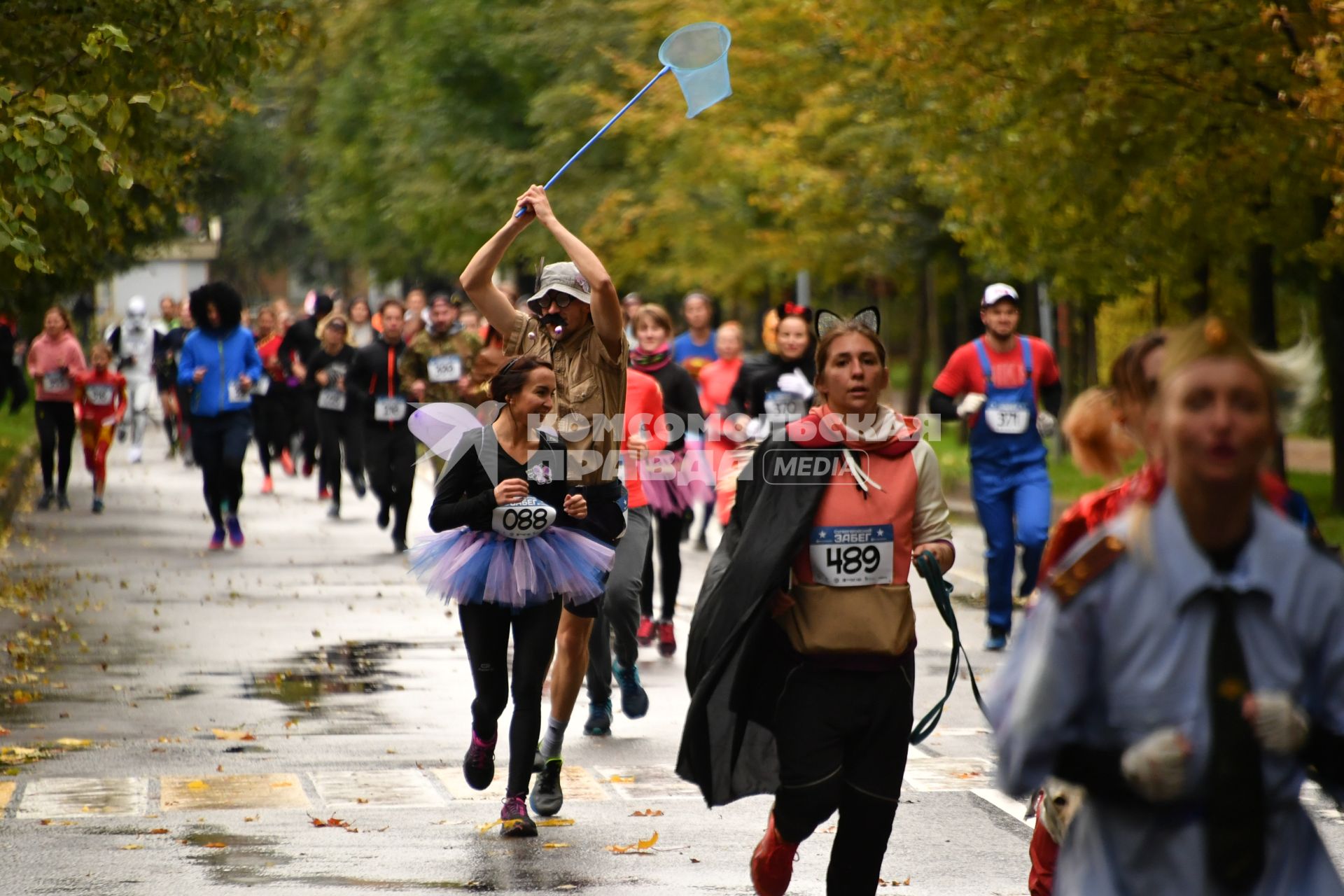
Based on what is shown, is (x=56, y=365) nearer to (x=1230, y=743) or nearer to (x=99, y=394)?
(x=99, y=394)

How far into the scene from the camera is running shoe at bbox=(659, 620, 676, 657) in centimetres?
1214

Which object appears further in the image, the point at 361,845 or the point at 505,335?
the point at 505,335

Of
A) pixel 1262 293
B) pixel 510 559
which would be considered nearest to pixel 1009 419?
pixel 510 559

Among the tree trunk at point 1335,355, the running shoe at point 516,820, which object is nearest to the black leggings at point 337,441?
the tree trunk at point 1335,355

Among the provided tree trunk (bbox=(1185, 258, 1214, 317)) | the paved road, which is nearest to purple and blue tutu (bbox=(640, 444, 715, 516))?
the paved road

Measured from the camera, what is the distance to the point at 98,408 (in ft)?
70.6

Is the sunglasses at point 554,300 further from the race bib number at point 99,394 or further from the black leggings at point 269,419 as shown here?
the black leggings at point 269,419

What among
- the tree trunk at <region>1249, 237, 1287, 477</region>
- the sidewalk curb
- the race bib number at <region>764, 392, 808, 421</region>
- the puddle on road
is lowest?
the puddle on road

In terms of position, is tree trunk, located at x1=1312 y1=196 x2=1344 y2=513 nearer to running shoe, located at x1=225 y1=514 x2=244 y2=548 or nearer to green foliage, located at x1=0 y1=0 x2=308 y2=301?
running shoe, located at x1=225 y1=514 x2=244 y2=548

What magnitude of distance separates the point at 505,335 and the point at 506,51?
111 feet

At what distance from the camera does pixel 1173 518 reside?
11.0ft

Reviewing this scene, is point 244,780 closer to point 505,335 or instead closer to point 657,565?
point 505,335

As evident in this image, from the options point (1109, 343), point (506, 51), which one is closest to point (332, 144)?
point (506, 51)

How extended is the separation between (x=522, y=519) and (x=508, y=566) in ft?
0.67
